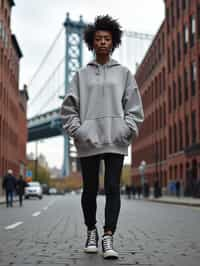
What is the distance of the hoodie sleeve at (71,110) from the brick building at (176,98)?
3480cm

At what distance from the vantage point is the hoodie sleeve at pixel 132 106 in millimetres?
5196

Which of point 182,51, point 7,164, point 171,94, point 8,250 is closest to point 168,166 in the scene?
point 171,94

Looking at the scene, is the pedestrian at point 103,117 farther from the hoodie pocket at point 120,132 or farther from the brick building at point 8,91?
the brick building at point 8,91

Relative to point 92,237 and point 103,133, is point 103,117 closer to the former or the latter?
point 103,133

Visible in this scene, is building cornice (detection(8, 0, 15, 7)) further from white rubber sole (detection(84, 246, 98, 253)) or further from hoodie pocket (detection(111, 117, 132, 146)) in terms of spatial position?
white rubber sole (detection(84, 246, 98, 253))

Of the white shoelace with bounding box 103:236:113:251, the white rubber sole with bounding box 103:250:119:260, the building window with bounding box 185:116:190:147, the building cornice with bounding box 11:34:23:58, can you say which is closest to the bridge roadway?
the building cornice with bounding box 11:34:23:58

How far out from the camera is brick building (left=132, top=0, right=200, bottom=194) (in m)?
45.2

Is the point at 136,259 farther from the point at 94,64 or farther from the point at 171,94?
the point at 171,94

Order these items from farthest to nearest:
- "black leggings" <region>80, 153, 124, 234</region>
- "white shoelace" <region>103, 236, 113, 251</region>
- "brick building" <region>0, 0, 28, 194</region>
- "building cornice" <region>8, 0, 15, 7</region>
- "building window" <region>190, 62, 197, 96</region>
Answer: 1. "building cornice" <region>8, 0, 15, 7</region>
2. "brick building" <region>0, 0, 28, 194</region>
3. "building window" <region>190, 62, 197, 96</region>
4. "black leggings" <region>80, 153, 124, 234</region>
5. "white shoelace" <region>103, 236, 113, 251</region>

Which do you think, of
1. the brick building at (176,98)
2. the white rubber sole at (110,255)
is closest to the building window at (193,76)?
the brick building at (176,98)

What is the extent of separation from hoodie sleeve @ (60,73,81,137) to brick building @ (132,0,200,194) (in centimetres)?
3480

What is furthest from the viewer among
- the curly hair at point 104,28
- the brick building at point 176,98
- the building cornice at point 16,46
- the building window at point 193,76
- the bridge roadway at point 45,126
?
the bridge roadway at point 45,126

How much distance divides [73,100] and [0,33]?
4889 centimetres

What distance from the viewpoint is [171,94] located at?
5409 centimetres
